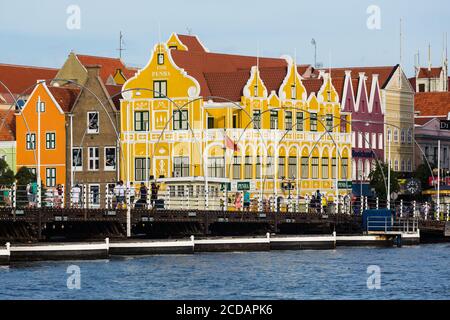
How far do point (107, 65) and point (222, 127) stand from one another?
42565 millimetres

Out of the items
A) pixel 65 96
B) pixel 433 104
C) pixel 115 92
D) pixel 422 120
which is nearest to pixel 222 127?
pixel 115 92

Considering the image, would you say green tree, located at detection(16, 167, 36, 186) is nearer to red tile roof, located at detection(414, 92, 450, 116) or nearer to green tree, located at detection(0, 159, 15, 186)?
green tree, located at detection(0, 159, 15, 186)

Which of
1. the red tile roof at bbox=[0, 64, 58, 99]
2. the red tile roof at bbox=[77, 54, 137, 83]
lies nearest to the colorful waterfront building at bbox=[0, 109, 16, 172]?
the red tile roof at bbox=[0, 64, 58, 99]

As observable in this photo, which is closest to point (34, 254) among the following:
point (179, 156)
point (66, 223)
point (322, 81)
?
point (66, 223)

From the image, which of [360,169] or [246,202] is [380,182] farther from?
[246,202]

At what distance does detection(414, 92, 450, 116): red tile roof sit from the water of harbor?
306ft

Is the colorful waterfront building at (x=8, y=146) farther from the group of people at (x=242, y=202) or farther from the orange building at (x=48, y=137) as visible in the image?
the group of people at (x=242, y=202)

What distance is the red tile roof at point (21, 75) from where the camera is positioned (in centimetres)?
16875

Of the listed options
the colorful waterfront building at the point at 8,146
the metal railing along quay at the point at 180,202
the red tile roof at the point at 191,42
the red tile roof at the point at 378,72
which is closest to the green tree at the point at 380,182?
the metal railing along quay at the point at 180,202

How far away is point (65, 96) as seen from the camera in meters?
143

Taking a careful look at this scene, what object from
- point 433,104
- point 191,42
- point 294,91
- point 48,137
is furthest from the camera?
point 433,104

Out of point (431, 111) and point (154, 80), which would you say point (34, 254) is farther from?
point (431, 111)

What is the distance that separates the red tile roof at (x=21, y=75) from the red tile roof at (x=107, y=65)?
3.05 meters

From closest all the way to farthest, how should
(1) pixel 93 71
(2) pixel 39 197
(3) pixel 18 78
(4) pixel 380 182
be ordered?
(2) pixel 39 197 < (1) pixel 93 71 < (4) pixel 380 182 < (3) pixel 18 78
